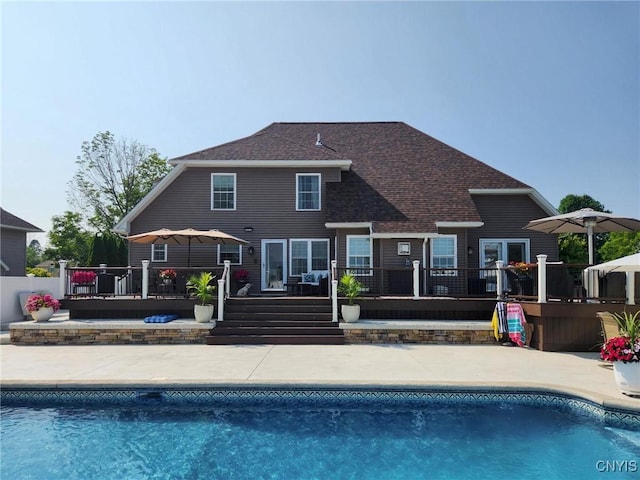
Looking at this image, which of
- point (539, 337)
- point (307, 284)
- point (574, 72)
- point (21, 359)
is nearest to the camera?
point (21, 359)

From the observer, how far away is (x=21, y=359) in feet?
30.0

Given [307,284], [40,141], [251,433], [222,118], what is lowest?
[251,433]

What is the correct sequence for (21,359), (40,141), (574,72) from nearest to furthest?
(21,359)
(574,72)
(40,141)

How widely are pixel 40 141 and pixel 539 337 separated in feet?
71.0

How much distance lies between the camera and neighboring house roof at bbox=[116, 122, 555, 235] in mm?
15594

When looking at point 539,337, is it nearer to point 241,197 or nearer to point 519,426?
point 519,426

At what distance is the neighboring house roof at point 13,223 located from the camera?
74.3ft

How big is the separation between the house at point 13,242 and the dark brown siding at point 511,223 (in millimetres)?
23654

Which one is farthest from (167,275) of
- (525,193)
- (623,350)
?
(525,193)

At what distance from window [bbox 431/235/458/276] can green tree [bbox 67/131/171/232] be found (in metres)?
25.0

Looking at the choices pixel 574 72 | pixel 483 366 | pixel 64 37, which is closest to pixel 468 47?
pixel 574 72

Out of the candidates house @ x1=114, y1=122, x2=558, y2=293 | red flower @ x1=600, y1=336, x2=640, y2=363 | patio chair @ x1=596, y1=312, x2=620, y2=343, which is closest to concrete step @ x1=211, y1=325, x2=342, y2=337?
house @ x1=114, y1=122, x2=558, y2=293

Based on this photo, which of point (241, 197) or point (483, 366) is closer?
point (483, 366)

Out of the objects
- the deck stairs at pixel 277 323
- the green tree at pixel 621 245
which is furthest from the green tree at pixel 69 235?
the green tree at pixel 621 245
